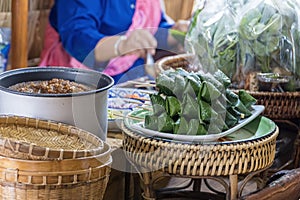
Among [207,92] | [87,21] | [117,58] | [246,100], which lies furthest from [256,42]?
[87,21]

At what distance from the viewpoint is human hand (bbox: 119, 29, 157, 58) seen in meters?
1.81

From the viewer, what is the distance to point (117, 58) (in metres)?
2.16

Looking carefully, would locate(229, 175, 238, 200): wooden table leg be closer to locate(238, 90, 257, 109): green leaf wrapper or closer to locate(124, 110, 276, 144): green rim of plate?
locate(124, 110, 276, 144): green rim of plate

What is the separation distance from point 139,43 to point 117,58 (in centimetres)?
21

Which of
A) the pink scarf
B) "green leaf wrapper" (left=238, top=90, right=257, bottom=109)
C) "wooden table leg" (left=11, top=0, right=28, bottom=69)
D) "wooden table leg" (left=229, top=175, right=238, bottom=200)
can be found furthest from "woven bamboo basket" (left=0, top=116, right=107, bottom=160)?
the pink scarf

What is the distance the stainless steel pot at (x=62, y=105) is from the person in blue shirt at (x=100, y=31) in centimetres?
99

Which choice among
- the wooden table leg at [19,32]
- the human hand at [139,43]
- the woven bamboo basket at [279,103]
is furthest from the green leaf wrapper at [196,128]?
the wooden table leg at [19,32]

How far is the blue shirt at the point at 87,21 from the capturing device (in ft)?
7.30

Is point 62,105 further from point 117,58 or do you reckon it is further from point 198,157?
point 117,58

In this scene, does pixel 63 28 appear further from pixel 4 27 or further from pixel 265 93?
pixel 265 93

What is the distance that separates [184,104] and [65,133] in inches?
7.9

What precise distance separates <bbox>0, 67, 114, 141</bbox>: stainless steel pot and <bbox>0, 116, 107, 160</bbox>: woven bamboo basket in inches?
0.7

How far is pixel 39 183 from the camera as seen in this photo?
32.6 inches

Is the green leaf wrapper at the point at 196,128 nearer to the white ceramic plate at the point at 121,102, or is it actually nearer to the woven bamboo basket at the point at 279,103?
the white ceramic plate at the point at 121,102
